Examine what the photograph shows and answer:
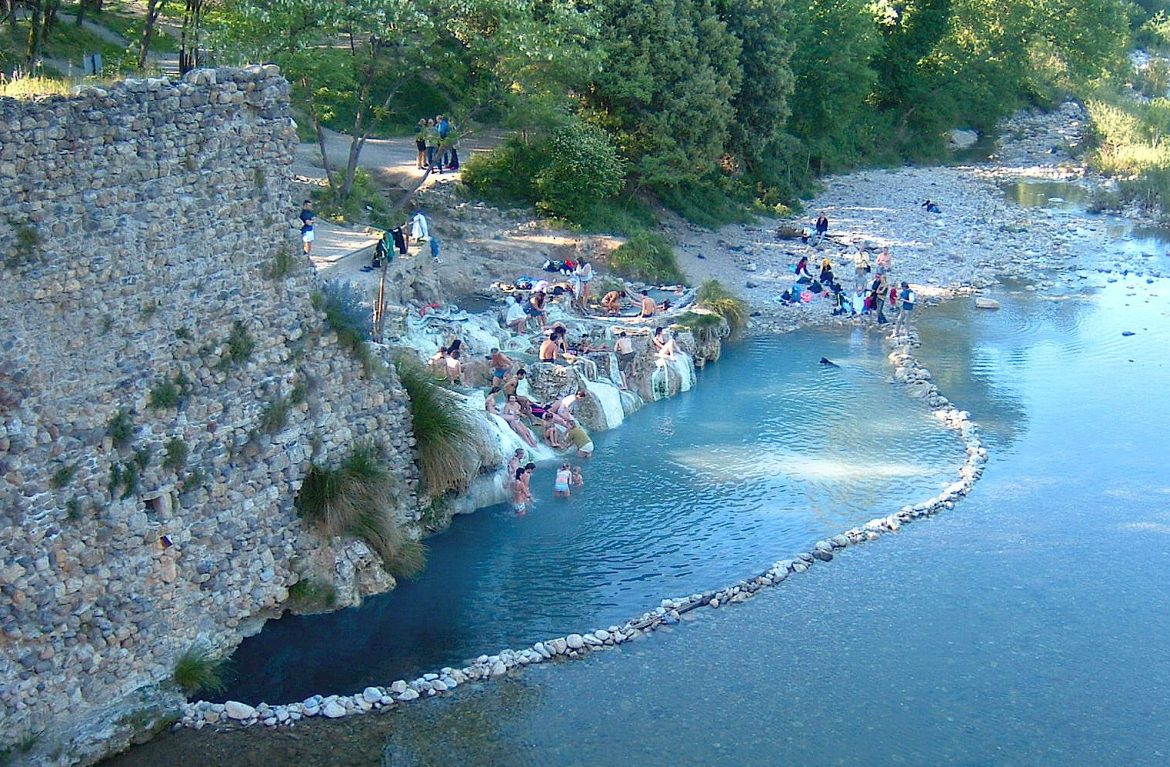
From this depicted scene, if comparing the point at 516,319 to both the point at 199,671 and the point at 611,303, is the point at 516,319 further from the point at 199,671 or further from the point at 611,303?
the point at 199,671

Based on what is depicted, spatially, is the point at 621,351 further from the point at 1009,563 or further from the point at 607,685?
the point at 607,685

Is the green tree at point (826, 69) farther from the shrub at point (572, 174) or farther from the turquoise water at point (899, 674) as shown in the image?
the turquoise water at point (899, 674)

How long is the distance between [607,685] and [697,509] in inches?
231

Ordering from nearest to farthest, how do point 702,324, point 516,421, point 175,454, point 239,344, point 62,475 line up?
1. point 62,475
2. point 175,454
3. point 239,344
4. point 516,421
5. point 702,324

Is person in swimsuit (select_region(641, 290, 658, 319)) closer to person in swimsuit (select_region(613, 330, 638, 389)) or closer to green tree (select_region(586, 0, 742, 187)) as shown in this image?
person in swimsuit (select_region(613, 330, 638, 389))

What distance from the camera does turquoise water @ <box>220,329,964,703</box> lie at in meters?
17.5

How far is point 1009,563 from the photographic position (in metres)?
20.2

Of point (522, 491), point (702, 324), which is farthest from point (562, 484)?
point (702, 324)

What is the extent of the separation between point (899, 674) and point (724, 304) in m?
16.5

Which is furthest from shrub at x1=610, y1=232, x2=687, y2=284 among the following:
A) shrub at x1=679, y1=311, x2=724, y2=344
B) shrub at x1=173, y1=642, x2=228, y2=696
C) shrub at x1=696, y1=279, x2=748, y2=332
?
shrub at x1=173, y1=642, x2=228, y2=696

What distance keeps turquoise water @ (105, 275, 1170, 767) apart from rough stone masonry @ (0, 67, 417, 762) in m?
1.67

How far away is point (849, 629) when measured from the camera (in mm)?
18094

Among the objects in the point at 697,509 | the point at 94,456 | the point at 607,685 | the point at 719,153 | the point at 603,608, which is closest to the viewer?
the point at 94,456

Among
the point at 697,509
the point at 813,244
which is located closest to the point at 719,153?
the point at 813,244
